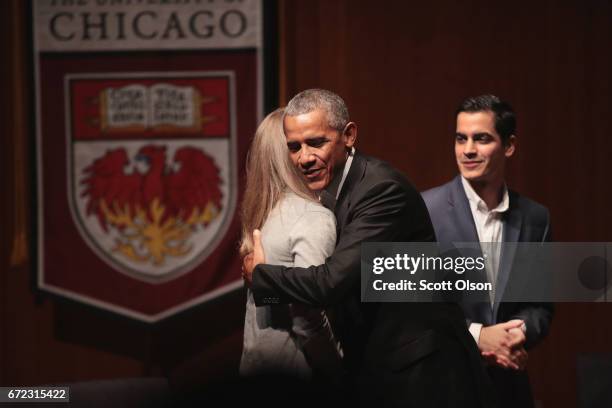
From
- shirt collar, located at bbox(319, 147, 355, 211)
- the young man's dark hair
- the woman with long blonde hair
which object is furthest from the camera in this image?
the young man's dark hair

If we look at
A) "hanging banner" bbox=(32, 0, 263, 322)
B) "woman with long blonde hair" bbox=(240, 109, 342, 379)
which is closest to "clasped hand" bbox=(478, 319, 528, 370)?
"woman with long blonde hair" bbox=(240, 109, 342, 379)

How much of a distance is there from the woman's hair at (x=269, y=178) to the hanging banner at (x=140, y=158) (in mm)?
1696

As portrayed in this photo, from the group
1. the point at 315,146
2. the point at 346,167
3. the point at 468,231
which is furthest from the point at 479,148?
Answer: the point at 315,146

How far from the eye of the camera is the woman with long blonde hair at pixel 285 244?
2168mm

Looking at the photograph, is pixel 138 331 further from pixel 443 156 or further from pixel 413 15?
pixel 413 15

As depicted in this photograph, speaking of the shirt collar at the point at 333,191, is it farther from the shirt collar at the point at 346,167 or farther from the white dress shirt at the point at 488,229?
the white dress shirt at the point at 488,229

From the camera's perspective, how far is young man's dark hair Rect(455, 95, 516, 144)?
2691mm

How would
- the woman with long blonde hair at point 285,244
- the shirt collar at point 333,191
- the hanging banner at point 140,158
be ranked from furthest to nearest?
the hanging banner at point 140,158
the shirt collar at point 333,191
the woman with long blonde hair at point 285,244

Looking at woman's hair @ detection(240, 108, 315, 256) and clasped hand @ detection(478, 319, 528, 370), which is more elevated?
woman's hair @ detection(240, 108, 315, 256)

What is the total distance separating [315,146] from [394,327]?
0.52m

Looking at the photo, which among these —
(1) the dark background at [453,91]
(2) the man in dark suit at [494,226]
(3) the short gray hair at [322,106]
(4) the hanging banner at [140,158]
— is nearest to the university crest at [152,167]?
(4) the hanging banner at [140,158]

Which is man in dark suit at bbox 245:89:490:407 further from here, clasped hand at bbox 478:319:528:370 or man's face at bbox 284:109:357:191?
clasped hand at bbox 478:319:528:370

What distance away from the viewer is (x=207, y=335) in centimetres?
409

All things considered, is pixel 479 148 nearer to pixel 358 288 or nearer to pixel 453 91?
pixel 358 288
